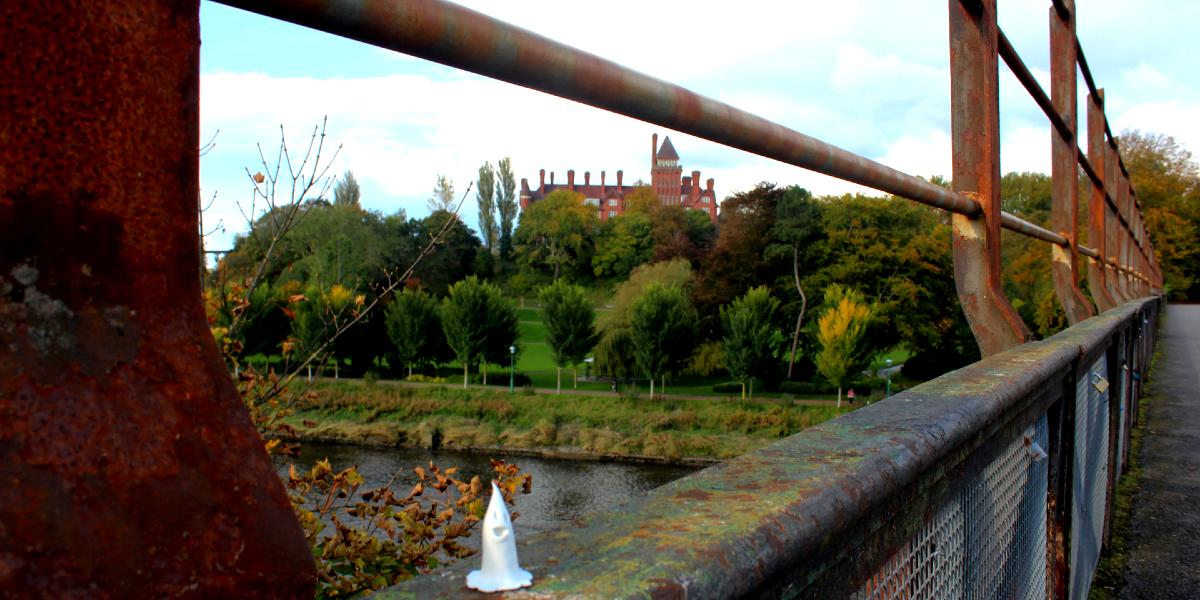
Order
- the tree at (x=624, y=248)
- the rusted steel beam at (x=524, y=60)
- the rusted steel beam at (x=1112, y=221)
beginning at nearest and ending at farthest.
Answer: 1. the rusted steel beam at (x=524, y=60)
2. the rusted steel beam at (x=1112, y=221)
3. the tree at (x=624, y=248)

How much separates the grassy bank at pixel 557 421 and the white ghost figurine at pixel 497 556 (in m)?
39.8

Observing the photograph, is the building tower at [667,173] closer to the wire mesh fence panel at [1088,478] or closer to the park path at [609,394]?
the park path at [609,394]

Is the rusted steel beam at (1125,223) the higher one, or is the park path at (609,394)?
the rusted steel beam at (1125,223)

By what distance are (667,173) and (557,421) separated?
94289mm

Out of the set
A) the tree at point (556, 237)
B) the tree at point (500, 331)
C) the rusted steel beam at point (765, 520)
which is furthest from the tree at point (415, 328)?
the rusted steel beam at point (765, 520)

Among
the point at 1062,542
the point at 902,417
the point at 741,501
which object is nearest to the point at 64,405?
the point at 741,501

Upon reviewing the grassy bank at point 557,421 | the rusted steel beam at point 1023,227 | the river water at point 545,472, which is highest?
the rusted steel beam at point 1023,227

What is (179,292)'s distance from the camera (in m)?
0.62

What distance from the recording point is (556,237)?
276ft

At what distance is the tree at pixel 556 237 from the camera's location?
3307 inches

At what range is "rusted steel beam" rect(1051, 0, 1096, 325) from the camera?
587 cm

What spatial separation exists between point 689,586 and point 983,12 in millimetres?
2942

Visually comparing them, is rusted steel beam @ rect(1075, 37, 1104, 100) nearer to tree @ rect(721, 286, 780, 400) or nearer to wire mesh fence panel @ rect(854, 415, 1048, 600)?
wire mesh fence panel @ rect(854, 415, 1048, 600)

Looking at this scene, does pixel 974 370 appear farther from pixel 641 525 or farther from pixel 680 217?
pixel 680 217
